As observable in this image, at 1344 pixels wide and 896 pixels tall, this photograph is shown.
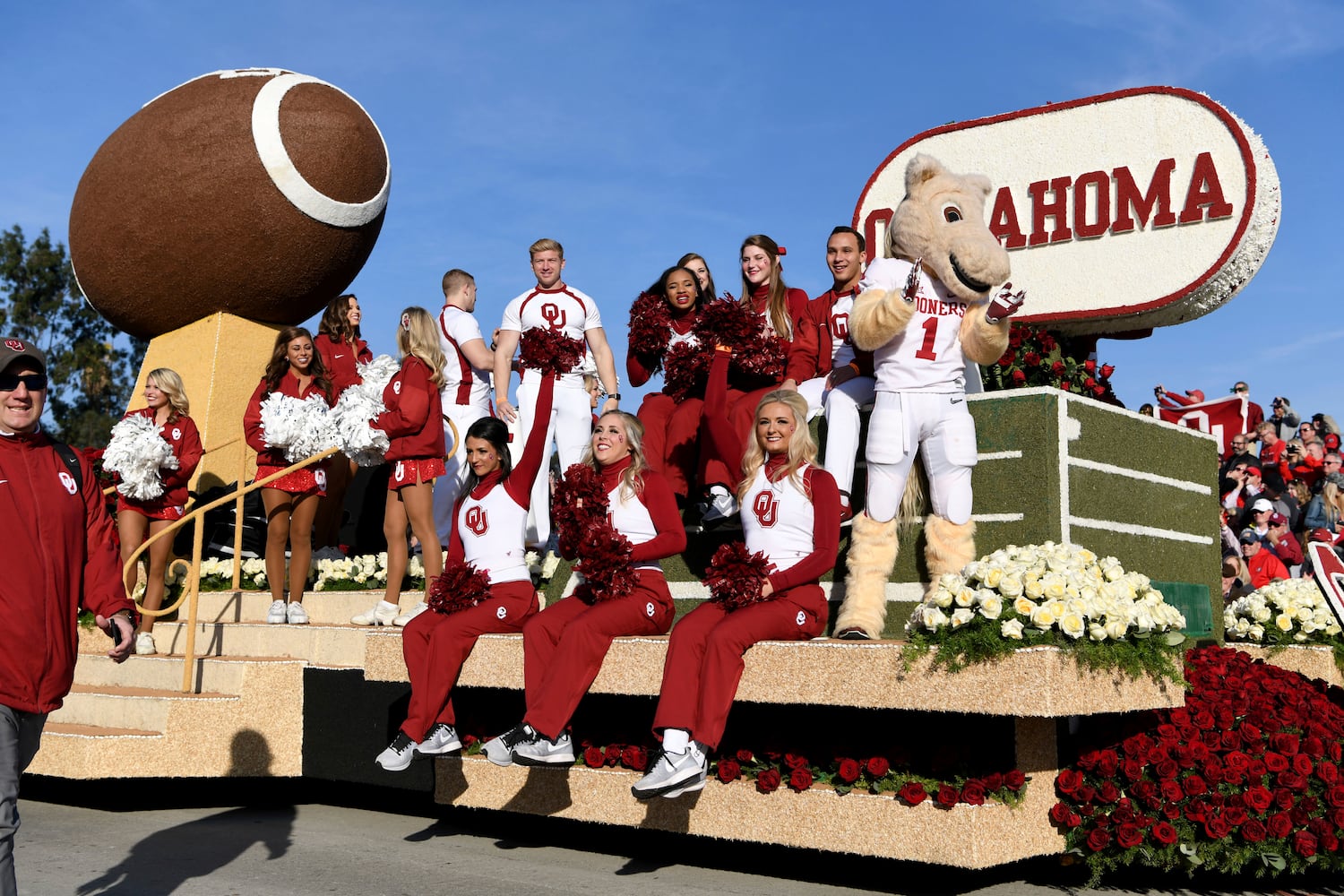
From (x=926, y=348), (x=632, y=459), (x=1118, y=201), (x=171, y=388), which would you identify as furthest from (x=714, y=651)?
(x=1118, y=201)

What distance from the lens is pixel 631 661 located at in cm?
581

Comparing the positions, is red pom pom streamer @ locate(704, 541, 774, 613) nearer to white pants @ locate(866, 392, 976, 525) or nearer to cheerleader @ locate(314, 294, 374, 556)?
white pants @ locate(866, 392, 976, 525)

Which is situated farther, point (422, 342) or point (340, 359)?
point (340, 359)

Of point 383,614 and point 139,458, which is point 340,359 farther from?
point 383,614

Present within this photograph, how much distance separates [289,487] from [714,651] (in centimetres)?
399

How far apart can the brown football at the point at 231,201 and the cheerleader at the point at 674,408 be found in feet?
17.5

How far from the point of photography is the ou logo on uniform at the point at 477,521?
6465mm

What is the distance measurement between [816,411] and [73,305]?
1521 inches

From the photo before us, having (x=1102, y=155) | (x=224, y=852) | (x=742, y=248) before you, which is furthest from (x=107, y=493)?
(x=1102, y=155)

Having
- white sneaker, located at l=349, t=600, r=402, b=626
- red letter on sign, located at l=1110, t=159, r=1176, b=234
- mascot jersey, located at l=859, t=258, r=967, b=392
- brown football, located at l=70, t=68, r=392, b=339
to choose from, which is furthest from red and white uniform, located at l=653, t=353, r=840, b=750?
brown football, located at l=70, t=68, r=392, b=339

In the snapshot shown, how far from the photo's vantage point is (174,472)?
872cm

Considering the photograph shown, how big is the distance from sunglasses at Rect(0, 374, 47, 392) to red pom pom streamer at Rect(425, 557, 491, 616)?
2.39 meters

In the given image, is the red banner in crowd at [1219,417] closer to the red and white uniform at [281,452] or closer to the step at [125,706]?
the red and white uniform at [281,452]

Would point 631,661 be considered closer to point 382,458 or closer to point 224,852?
point 224,852
